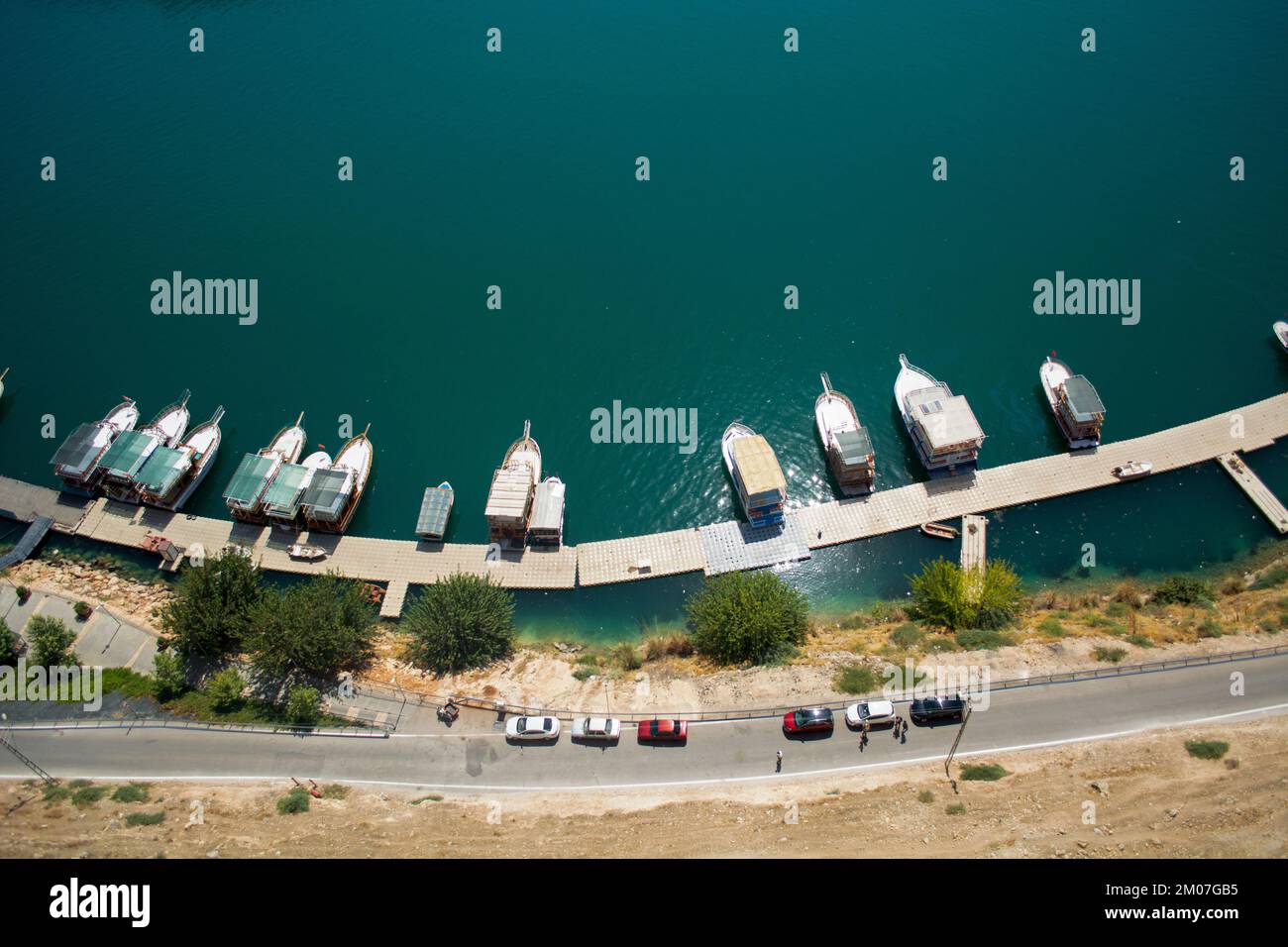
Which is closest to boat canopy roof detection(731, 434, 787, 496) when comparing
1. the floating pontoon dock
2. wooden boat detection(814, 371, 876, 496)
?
the floating pontoon dock

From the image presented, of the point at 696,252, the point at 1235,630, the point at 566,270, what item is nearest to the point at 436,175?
the point at 566,270

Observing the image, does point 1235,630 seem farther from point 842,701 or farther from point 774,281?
point 774,281

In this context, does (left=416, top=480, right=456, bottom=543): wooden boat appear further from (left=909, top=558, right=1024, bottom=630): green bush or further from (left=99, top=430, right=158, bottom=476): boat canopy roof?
(left=909, top=558, right=1024, bottom=630): green bush

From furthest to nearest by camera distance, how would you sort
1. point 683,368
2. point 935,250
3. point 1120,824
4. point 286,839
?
point 935,250, point 683,368, point 286,839, point 1120,824

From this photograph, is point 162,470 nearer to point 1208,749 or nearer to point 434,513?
point 434,513

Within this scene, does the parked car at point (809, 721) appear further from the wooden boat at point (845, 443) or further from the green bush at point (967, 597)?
the wooden boat at point (845, 443)
